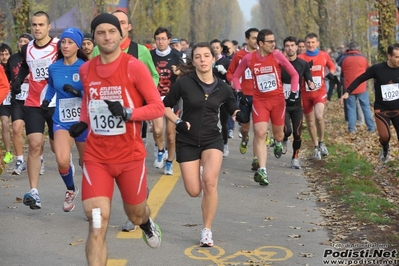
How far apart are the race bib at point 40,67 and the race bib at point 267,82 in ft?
10.8

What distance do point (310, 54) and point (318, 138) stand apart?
164cm

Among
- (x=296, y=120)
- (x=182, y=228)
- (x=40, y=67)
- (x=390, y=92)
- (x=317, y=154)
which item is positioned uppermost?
(x=40, y=67)

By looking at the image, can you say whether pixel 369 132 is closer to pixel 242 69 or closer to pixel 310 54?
pixel 310 54

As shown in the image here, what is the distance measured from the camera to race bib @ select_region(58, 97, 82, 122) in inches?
338

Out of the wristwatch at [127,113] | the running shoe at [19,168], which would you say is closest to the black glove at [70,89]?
the wristwatch at [127,113]

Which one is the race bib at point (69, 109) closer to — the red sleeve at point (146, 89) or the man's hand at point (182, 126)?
the man's hand at point (182, 126)

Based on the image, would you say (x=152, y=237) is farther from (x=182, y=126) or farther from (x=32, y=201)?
(x=32, y=201)

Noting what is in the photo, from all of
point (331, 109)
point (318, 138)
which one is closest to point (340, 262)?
point (318, 138)

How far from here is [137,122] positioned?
248 inches

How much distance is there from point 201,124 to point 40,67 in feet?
8.98

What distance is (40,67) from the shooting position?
9930 mm

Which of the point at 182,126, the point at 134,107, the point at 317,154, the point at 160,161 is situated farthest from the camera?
the point at 317,154

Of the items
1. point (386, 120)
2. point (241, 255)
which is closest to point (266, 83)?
point (386, 120)

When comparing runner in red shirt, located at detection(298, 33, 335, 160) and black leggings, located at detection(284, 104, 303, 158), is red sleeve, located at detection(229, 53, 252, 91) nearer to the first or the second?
black leggings, located at detection(284, 104, 303, 158)
